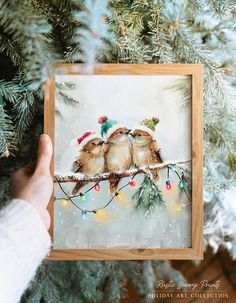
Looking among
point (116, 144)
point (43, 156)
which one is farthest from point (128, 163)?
point (43, 156)

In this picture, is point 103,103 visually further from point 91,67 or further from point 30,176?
point 30,176

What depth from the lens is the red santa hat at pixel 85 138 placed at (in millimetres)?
782

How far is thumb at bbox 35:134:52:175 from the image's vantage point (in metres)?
0.76

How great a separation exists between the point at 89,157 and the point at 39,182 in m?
0.10

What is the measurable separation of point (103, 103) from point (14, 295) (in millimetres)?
357

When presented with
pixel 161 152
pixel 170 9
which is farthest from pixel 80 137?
pixel 170 9

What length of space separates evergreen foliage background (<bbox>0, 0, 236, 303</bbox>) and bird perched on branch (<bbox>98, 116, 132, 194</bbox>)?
90 mm

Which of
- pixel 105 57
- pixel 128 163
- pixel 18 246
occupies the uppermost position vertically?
pixel 105 57

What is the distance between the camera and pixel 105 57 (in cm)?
79

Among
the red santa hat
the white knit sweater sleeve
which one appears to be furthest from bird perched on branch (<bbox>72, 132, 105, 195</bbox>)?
the white knit sweater sleeve

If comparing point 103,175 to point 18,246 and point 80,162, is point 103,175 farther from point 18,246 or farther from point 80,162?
point 18,246

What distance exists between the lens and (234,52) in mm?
896

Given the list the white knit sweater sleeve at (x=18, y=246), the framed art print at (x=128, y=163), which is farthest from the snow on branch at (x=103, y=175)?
the white knit sweater sleeve at (x=18, y=246)

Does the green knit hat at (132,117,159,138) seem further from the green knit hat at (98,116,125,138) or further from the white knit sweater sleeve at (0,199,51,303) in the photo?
the white knit sweater sleeve at (0,199,51,303)
